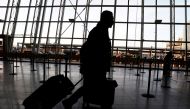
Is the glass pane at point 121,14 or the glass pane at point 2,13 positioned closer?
the glass pane at point 121,14

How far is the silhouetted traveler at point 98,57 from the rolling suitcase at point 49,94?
160 mm

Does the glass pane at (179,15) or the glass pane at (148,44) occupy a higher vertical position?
the glass pane at (179,15)

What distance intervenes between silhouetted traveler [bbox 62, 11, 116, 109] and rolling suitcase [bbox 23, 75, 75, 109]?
160 mm

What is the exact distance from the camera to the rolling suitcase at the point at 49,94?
9.02ft

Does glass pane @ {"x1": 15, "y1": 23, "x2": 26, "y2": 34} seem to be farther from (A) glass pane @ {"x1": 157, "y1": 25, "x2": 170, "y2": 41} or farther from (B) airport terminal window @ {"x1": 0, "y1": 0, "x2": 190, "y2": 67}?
(A) glass pane @ {"x1": 157, "y1": 25, "x2": 170, "y2": 41}

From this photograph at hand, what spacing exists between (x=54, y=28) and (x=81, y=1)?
7.88 feet

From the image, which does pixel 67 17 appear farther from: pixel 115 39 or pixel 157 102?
pixel 157 102

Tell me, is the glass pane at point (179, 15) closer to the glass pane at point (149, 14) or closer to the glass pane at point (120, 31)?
the glass pane at point (149, 14)

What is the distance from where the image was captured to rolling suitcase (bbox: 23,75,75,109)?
2750 millimetres

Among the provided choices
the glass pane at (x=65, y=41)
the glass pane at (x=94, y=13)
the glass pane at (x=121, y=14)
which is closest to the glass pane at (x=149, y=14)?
the glass pane at (x=121, y=14)

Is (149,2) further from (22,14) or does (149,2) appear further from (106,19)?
(106,19)

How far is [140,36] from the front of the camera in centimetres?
1374

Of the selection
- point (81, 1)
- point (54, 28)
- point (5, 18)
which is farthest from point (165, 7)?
point (5, 18)

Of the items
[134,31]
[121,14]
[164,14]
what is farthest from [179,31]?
[121,14]
